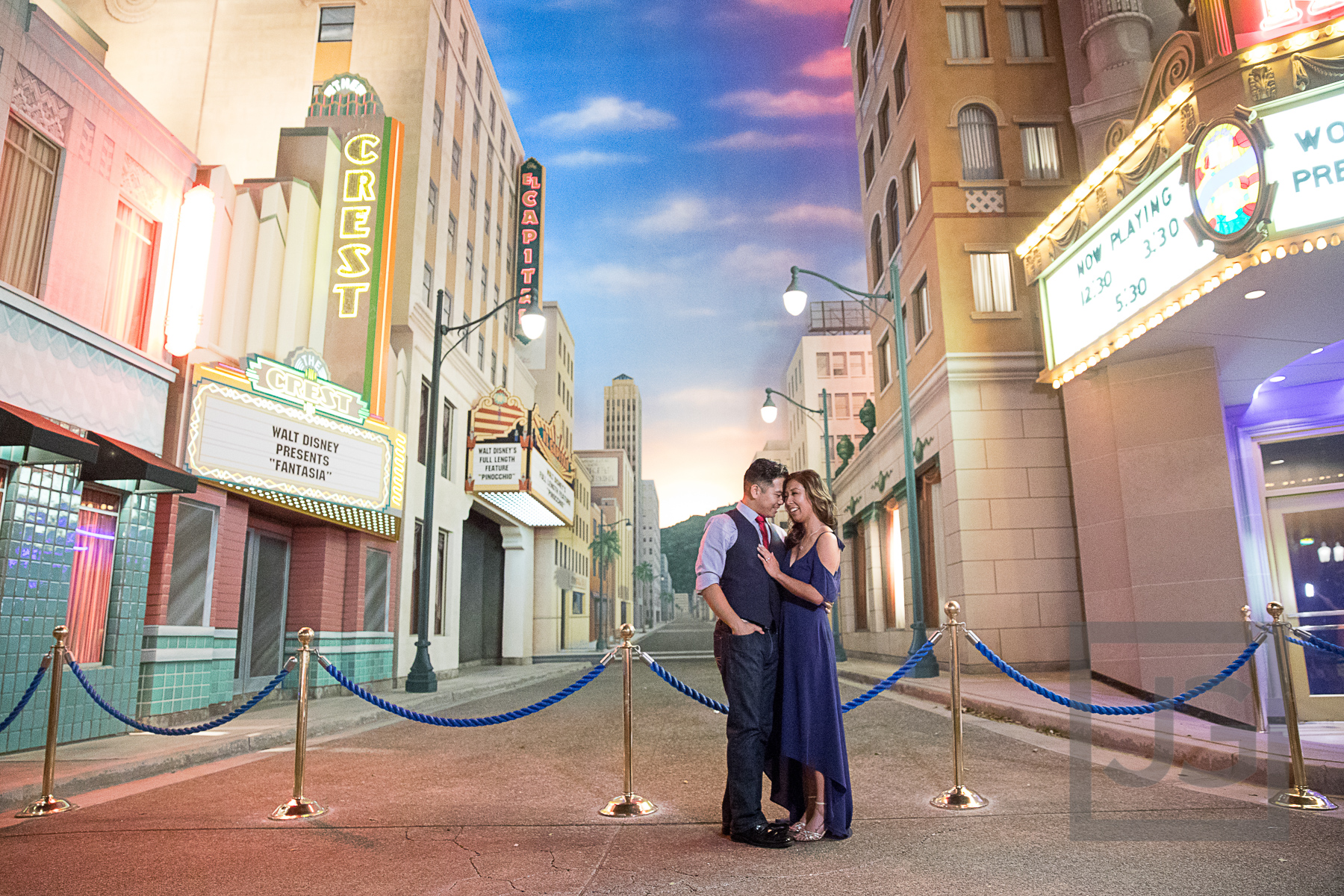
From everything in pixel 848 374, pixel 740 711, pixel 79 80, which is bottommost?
pixel 740 711

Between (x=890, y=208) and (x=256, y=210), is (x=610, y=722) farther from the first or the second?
(x=890, y=208)

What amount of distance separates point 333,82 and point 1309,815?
19.7 meters

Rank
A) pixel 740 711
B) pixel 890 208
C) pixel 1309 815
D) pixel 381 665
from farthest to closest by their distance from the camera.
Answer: pixel 890 208 < pixel 381 665 < pixel 1309 815 < pixel 740 711

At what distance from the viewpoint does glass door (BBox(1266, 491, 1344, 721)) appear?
30.1ft

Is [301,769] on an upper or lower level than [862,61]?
lower

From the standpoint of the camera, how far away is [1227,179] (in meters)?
7.62

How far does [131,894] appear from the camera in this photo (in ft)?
13.3

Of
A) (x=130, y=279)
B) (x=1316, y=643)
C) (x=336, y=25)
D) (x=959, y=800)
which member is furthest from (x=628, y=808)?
(x=336, y=25)

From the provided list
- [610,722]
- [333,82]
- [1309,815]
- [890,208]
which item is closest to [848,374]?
[890,208]

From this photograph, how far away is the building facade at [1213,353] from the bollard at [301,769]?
8498 mm

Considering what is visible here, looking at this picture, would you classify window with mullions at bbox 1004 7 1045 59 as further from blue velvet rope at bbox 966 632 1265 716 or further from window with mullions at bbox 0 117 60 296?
window with mullions at bbox 0 117 60 296

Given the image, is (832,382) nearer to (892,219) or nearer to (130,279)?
(892,219)

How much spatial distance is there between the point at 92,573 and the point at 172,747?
2740mm

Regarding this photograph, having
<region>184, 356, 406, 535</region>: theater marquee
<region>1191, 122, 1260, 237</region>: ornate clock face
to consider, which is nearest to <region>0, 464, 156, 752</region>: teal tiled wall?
<region>184, 356, 406, 535</region>: theater marquee
